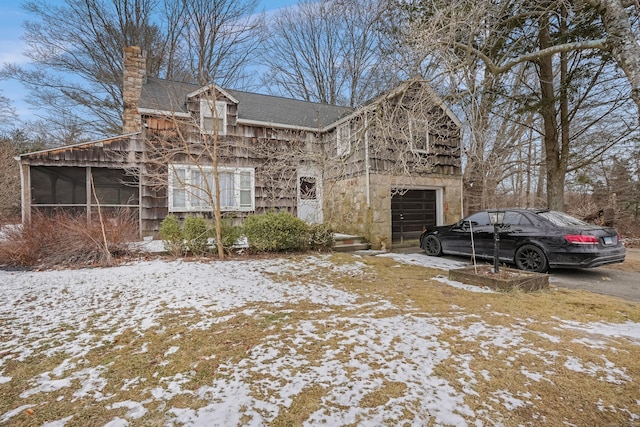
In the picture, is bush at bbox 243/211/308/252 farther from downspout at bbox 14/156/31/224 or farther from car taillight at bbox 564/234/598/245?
downspout at bbox 14/156/31/224

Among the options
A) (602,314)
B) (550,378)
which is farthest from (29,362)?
(602,314)

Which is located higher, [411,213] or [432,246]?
[411,213]

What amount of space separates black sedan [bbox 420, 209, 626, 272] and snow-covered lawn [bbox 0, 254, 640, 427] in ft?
4.93

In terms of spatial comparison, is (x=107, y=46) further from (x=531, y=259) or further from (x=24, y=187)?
(x=531, y=259)

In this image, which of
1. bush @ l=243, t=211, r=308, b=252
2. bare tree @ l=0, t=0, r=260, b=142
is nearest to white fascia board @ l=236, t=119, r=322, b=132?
bush @ l=243, t=211, r=308, b=252

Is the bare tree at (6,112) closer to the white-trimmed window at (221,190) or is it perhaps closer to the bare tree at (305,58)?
the bare tree at (305,58)

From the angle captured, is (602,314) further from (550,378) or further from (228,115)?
(228,115)

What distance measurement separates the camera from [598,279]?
6.17 metres

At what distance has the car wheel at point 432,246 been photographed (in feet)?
→ 28.6

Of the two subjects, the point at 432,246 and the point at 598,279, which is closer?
the point at 598,279

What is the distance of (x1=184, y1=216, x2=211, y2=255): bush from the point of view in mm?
7532

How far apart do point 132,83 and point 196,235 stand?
24.5ft

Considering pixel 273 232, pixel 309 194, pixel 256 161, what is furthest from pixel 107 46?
pixel 273 232

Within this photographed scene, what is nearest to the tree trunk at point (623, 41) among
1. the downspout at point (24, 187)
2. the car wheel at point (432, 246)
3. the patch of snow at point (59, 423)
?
the car wheel at point (432, 246)
